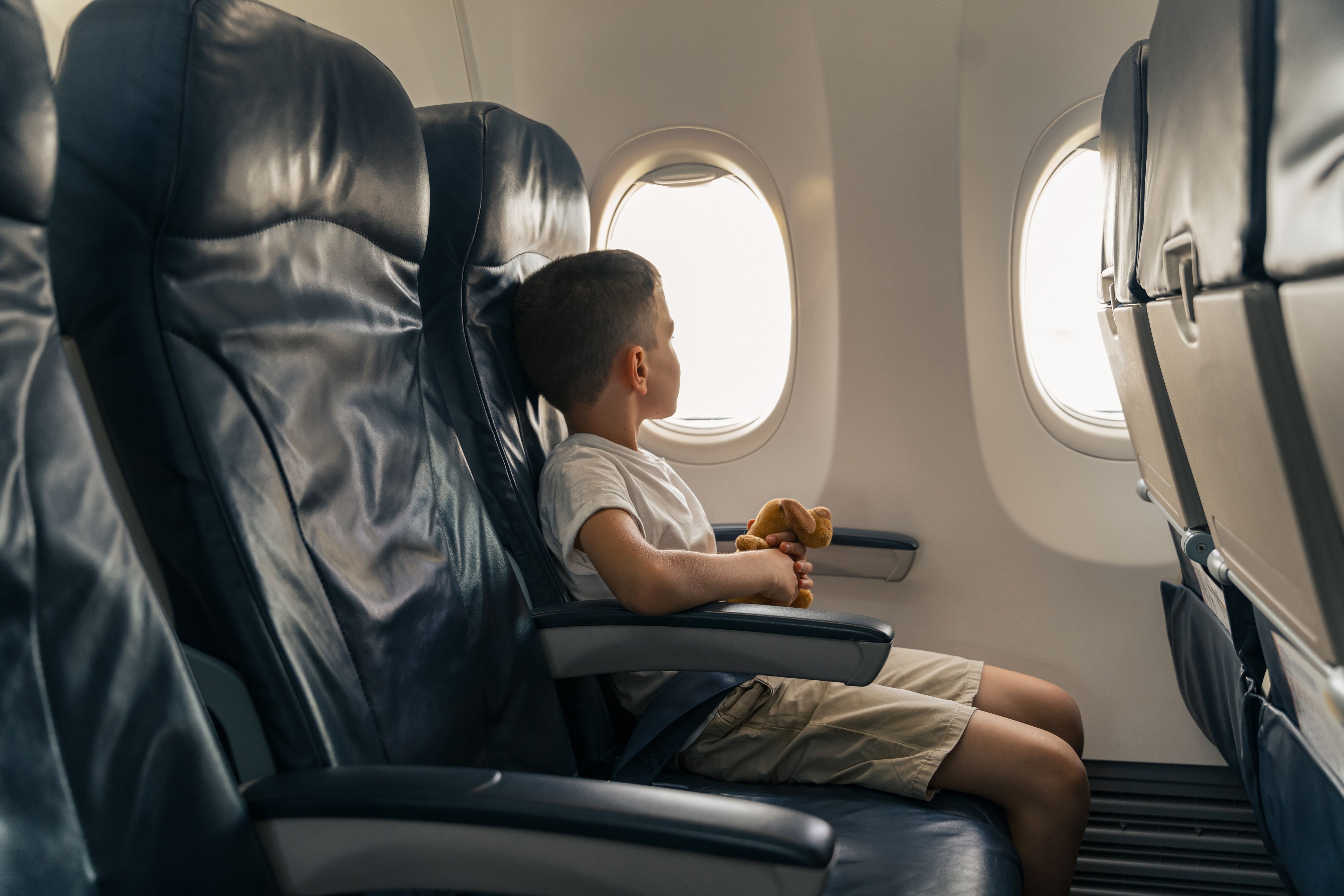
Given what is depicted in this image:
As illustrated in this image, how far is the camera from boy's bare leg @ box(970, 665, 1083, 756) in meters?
1.74

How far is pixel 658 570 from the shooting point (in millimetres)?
1387

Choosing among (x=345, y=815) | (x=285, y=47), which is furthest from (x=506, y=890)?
(x=285, y=47)

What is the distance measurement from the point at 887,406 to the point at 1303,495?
5.87 feet

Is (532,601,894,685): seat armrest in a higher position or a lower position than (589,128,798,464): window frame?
lower

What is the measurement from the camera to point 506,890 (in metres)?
0.84

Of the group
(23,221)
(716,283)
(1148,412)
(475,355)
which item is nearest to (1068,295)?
(716,283)

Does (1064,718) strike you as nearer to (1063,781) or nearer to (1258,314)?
(1063,781)

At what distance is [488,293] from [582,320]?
183mm

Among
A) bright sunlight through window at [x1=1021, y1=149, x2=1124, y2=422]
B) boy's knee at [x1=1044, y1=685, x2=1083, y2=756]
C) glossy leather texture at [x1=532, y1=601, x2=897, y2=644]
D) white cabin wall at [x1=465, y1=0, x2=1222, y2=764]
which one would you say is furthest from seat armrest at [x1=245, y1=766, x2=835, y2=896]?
bright sunlight through window at [x1=1021, y1=149, x2=1124, y2=422]

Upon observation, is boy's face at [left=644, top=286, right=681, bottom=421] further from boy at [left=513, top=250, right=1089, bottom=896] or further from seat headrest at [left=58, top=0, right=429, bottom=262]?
seat headrest at [left=58, top=0, right=429, bottom=262]

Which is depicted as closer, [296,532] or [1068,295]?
[296,532]

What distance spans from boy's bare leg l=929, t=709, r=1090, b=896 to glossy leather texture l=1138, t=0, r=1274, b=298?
744 mm

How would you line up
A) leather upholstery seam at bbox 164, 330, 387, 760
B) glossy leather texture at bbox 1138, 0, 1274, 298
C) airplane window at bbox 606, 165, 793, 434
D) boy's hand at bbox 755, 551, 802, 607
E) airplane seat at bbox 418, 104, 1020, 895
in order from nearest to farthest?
glossy leather texture at bbox 1138, 0, 1274, 298 < leather upholstery seam at bbox 164, 330, 387, 760 < airplane seat at bbox 418, 104, 1020, 895 < boy's hand at bbox 755, 551, 802, 607 < airplane window at bbox 606, 165, 793, 434

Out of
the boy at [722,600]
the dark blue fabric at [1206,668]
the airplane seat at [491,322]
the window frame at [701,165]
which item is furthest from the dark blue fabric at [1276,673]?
the window frame at [701,165]
